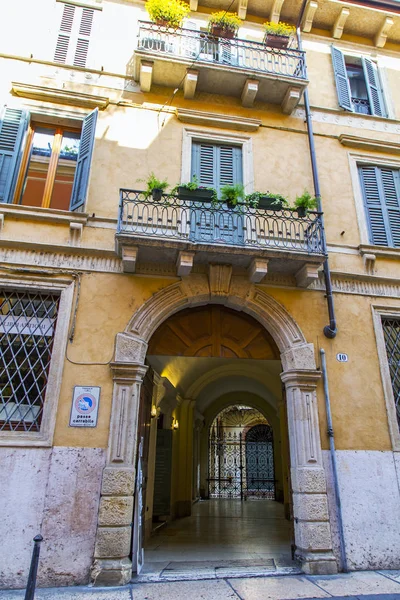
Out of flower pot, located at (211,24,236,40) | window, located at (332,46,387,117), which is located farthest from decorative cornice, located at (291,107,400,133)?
flower pot, located at (211,24,236,40)

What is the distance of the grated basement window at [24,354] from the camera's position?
5785 mm

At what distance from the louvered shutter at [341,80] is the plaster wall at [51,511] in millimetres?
8865

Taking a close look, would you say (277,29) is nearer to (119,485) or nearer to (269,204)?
(269,204)

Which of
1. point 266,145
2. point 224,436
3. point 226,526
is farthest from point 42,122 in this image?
point 224,436

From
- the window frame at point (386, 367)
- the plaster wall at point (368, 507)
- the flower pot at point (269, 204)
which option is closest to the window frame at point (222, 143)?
the flower pot at point (269, 204)

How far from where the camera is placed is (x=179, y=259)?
6453 millimetres

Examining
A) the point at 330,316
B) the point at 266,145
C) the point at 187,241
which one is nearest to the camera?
the point at 187,241

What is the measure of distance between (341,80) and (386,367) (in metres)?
6.78

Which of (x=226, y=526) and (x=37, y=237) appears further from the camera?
(x=226, y=526)

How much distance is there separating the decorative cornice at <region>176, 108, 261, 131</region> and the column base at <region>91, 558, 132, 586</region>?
7617 mm

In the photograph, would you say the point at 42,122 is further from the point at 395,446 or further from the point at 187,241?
the point at 395,446

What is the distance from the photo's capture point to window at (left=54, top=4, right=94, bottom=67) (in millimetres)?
8383

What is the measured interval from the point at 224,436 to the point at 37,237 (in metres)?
17.8

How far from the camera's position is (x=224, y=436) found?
21.7 m
